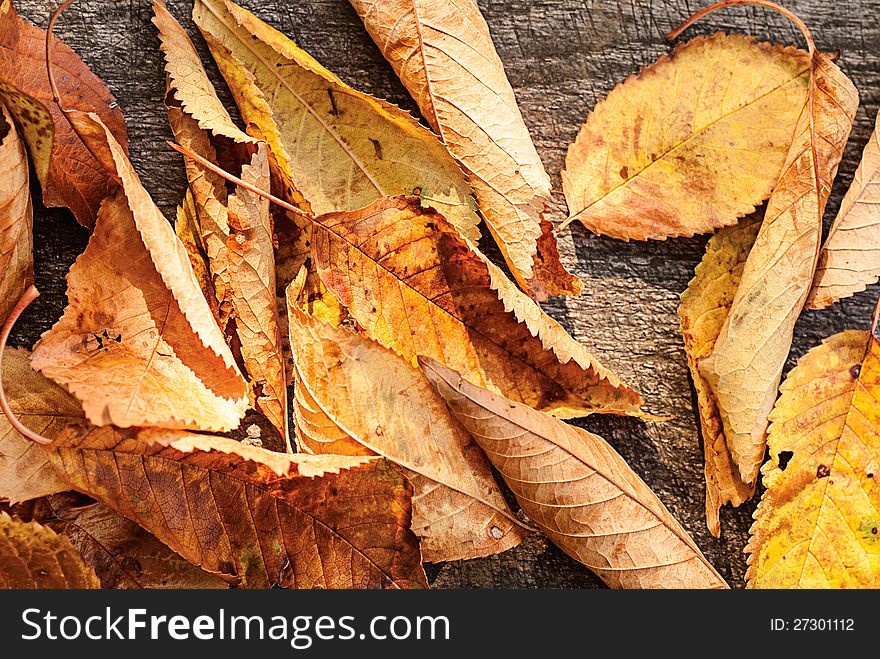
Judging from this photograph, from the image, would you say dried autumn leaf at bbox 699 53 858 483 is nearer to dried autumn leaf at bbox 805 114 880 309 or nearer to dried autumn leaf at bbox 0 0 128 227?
dried autumn leaf at bbox 805 114 880 309

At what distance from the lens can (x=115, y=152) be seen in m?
0.72

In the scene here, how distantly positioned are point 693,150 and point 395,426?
0.46 meters

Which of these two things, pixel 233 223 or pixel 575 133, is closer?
pixel 233 223

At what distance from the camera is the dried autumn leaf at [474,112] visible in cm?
79

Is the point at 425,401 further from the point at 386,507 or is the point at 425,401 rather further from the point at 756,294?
the point at 756,294

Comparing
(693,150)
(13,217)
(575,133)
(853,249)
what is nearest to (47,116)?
(13,217)

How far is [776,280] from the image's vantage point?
809 millimetres

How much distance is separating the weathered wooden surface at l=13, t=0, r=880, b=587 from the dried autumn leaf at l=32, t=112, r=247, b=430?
0.31 ft

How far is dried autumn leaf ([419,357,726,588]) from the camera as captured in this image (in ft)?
2.44

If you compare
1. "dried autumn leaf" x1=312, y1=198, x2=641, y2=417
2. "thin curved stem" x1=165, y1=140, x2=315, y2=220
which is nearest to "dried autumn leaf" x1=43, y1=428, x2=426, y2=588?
"dried autumn leaf" x1=312, y1=198, x2=641, y2=417

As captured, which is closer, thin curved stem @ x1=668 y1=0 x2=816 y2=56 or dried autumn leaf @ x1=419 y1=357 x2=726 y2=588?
dried autumn leaf @ x1=419 y1=357 x2=726 y2=588

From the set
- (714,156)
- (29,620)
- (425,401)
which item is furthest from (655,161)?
(29,620)

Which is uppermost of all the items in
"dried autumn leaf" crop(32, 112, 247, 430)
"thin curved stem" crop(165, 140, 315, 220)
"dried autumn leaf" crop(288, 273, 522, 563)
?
"thin curved stem" crop(165, 140, 315, 220)

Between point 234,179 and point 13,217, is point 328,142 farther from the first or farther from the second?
point 13,217
